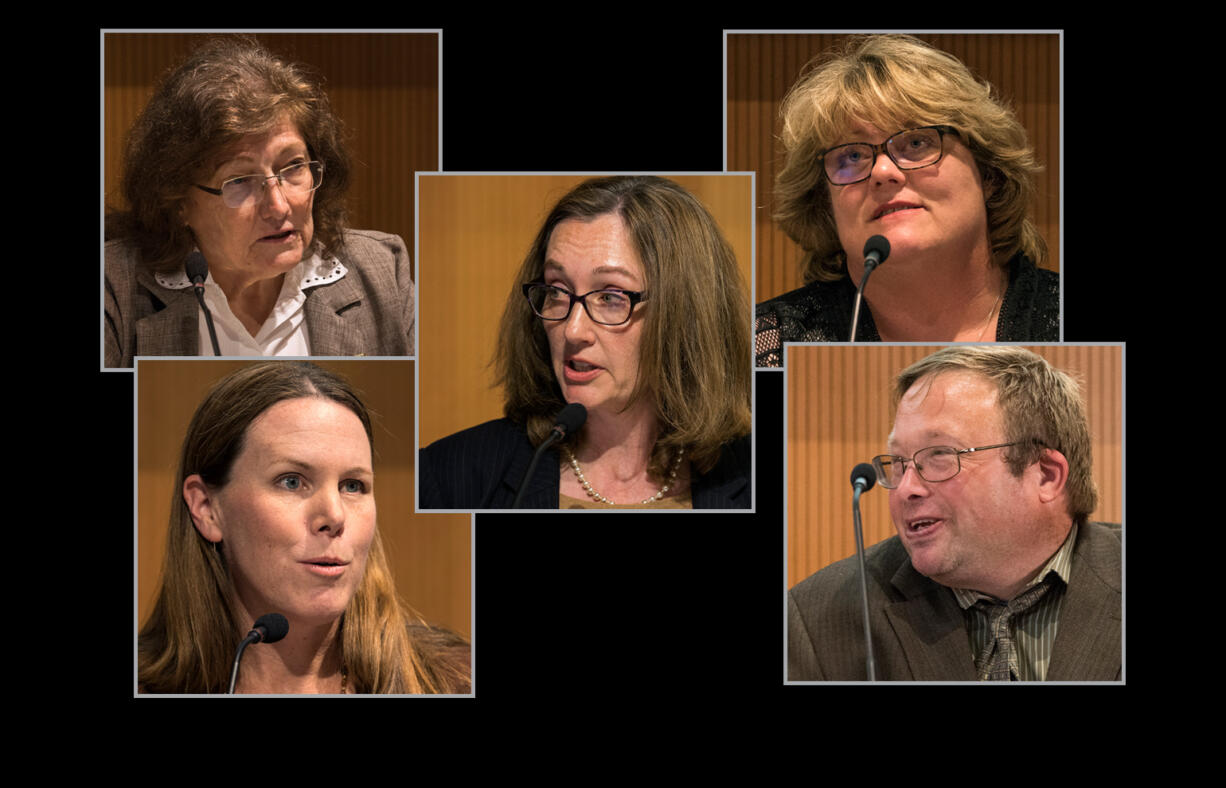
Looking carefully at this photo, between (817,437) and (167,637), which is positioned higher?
(817,437)

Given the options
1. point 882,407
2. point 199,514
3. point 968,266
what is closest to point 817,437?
point 882,407

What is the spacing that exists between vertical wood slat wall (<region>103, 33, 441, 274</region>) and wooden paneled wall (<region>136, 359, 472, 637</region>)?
1.66 feet

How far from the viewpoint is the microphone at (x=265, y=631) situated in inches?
217

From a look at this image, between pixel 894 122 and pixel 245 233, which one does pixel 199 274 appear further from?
pixel 894 122

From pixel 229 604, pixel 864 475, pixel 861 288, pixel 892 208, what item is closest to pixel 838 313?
pixel 861 288

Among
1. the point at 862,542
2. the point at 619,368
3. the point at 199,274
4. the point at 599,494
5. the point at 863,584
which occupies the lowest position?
the point at 863,584

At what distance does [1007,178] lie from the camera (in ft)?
18.1

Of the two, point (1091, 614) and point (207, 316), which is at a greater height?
point (207, 316)

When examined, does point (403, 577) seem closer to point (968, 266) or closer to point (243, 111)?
point (243, 111)

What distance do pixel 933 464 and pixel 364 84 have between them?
1.74 m

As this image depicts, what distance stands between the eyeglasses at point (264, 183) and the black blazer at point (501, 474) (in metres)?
0.74

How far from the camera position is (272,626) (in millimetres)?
5508

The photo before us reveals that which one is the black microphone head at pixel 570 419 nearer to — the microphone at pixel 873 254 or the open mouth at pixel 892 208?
the microphone at pixel 873 254

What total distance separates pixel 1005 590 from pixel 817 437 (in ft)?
2.02
